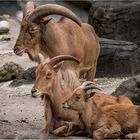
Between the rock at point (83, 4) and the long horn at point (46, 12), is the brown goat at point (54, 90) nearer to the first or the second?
the long horn at point (46, 12)

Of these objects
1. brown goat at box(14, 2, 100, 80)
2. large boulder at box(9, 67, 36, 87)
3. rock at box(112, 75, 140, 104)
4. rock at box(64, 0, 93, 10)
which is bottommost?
rock at box(64, 0, 93, 10)

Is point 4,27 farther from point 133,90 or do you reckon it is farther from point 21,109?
point 133,90

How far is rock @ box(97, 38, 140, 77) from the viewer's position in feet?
46.2

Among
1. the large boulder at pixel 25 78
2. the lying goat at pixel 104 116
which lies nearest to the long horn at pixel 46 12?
the lying goat at pixel 104 116

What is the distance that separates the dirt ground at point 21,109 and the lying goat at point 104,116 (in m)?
0.51

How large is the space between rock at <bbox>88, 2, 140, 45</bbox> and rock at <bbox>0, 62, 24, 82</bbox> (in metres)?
2.29

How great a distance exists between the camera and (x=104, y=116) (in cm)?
839

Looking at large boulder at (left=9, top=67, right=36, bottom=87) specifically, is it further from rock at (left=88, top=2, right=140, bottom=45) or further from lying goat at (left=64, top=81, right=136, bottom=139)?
lying goat at (left=64, top=81, right=136, bottom=139)

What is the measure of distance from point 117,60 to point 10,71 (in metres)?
2.32

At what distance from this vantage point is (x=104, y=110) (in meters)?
8.49

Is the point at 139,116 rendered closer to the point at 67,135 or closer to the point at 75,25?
the point at 67,135

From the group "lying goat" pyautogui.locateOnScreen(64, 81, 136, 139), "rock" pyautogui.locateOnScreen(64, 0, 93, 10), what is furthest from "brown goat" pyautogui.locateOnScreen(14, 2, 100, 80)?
"rock" pyautogui.locateOnScreen(64, 0, 93, 10)

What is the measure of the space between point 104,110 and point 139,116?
0.47 m

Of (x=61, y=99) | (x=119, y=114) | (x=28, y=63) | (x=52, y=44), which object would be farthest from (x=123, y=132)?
(x=28, y=63)
